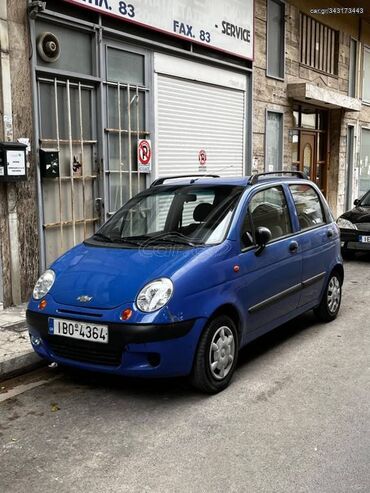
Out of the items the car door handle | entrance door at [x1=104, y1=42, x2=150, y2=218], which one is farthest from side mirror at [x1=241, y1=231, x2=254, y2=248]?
entrance door at [x1=104, y1=42, x2=150, y2=218]

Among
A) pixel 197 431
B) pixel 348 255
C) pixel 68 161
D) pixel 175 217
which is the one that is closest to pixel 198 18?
pixel 68 161

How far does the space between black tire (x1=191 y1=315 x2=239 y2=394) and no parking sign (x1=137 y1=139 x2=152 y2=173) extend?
489 cm

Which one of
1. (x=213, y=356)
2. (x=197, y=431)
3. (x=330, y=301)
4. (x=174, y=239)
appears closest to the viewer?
(x=197, y=431)

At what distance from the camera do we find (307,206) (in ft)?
19.2

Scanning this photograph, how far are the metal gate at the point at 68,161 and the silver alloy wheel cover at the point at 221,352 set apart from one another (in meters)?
3.69

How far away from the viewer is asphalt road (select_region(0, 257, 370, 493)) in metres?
3.03

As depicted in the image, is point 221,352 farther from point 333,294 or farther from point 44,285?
point 333,294

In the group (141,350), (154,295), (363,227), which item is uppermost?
(154,295)

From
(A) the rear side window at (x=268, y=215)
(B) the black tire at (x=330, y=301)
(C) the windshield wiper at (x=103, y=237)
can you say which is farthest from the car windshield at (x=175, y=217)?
(B) the black tire at (x=330, y=301)

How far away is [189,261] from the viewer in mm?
4105

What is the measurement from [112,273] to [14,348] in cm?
151

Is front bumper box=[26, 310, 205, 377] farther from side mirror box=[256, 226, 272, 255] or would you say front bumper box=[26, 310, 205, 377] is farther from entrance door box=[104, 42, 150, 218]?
entrance door box=[104, 42, 150, 218]

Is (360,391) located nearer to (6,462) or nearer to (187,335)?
(187,335)

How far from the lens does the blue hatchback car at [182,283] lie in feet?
12.7
